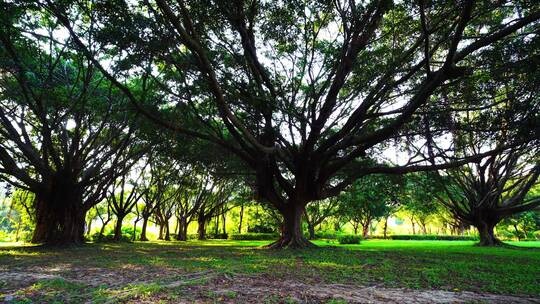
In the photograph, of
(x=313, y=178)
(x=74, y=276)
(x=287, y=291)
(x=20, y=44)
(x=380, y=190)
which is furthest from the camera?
(x=380, y=190)

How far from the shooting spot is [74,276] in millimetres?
5734

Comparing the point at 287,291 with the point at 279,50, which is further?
the point at 279,50

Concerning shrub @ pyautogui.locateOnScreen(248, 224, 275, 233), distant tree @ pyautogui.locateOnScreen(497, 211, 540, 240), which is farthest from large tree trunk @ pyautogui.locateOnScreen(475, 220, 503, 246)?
shrub @ pyautogui.locateOnScreen(248, 224, 275, 233)

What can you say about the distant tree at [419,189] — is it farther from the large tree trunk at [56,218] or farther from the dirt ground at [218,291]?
the large tree trunk at [56,218]

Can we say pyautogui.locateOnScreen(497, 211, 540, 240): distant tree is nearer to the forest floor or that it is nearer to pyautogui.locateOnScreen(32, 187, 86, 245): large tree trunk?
the forest floor

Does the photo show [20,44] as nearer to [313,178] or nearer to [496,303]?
[313,178]

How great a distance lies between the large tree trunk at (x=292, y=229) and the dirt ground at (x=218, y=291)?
25.6 feet

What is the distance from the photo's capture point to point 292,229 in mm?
13609

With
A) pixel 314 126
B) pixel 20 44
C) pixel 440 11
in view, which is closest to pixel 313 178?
pixel 314 126

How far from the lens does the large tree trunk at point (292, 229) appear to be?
43.8ft

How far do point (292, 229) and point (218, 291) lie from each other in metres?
9.35

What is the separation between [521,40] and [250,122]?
26.1ft

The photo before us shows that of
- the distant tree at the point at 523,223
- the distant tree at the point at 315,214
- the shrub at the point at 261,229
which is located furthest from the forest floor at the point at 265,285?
the shrub at the point at 261,229

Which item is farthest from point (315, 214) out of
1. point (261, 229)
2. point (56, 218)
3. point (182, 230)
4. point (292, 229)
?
point (56, 218)
